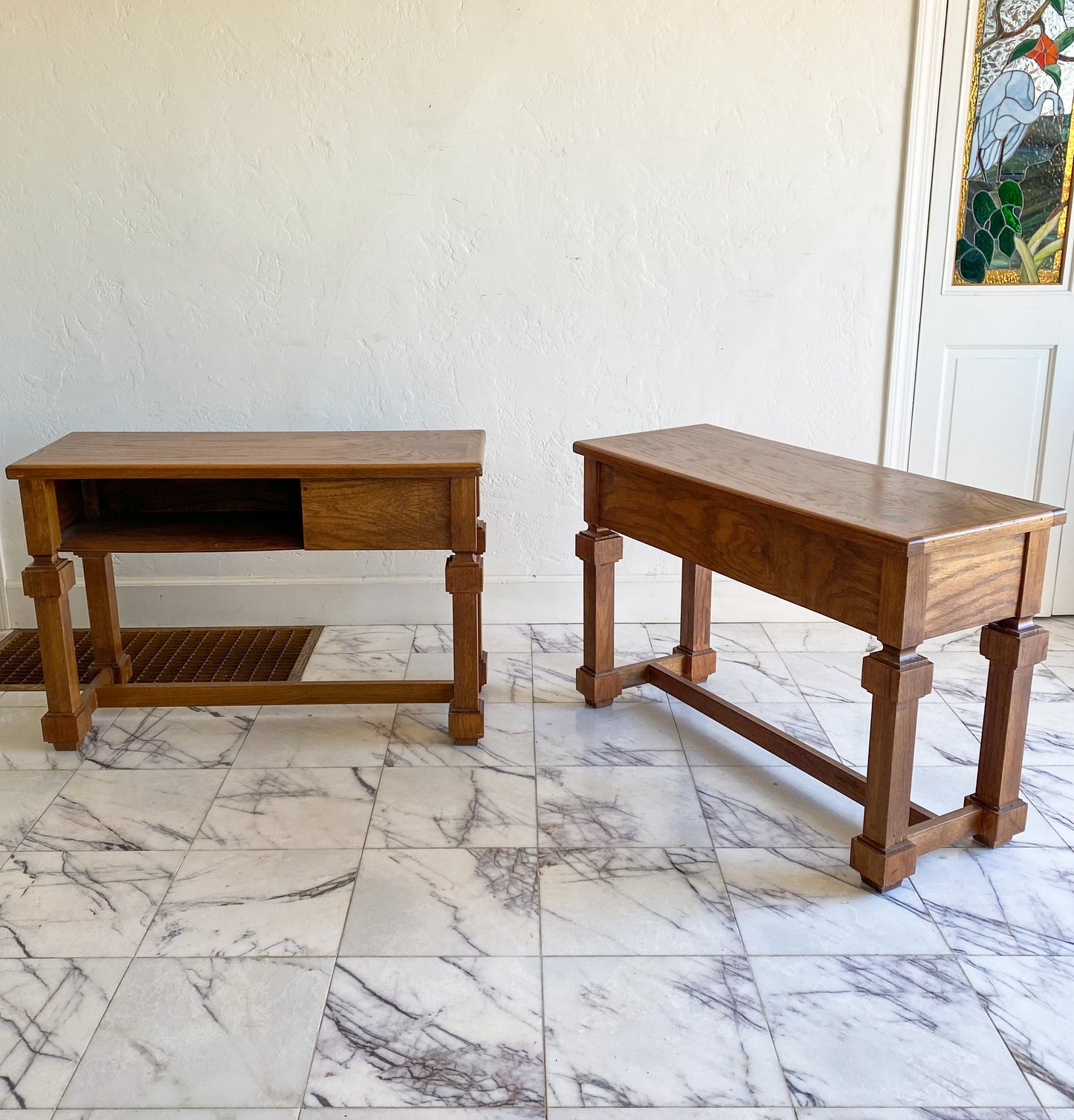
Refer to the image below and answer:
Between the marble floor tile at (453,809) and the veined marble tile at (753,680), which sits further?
the veined marble tile at (753,680)

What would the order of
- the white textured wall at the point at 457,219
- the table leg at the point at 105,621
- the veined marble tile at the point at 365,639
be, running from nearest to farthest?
the table leg at the point at 105,621, the white textured wall at the point at 457,219, the veined marble tile at the point at 365,639

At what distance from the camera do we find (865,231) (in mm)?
3586

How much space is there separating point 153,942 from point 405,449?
136 cm

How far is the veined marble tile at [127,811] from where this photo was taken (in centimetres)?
252

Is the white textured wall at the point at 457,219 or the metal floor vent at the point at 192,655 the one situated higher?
the white textured wall at the point at 457,219

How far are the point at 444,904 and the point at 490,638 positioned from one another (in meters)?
1.56

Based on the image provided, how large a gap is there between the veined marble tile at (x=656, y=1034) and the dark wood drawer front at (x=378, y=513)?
117 cm

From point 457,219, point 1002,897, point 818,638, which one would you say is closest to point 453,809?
point 1002,897

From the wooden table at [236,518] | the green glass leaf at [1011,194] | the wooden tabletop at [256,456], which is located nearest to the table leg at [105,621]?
the wooden table at [236,518]

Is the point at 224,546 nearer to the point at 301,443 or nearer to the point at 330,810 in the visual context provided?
the point at 301,443

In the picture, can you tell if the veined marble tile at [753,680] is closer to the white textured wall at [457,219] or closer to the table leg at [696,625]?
the table leg at [696,625]

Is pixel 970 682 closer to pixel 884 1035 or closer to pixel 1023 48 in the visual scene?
pixel 884 1035

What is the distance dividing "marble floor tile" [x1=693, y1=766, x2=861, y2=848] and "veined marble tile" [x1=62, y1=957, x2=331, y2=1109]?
994 millimetres

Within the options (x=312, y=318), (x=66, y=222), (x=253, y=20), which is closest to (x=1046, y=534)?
(x=312, y=318)
